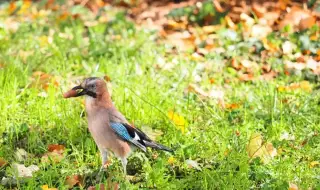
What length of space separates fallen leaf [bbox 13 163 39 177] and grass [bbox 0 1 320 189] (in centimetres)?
4

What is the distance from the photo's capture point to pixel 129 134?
13.0ft

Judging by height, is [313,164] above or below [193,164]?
below

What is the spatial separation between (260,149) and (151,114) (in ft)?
2.98

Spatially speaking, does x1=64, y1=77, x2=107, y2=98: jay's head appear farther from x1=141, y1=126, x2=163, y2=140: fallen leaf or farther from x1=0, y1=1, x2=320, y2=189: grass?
x1=141, y1=126, x2=163, y2=140: fallen leaf

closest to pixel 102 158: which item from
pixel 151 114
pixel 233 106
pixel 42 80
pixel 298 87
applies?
pixel 151 114

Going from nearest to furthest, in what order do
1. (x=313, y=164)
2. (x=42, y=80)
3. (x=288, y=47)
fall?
1. (x=313, y=164)
2. (x=42, y=80)
3. (x=288, y=47)

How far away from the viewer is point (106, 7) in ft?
26.2

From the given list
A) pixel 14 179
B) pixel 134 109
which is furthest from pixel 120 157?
pixel 134 109

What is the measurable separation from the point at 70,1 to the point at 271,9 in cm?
254

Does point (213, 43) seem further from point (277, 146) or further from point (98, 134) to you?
point (98, 134)

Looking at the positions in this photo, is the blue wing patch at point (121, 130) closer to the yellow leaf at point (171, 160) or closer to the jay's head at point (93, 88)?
the jay's head at point (93, 88)

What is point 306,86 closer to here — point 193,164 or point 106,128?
point 193,164

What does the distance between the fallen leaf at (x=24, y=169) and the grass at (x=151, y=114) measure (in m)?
0.04

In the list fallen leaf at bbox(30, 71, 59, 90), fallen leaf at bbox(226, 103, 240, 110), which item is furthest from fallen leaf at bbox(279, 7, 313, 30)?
fallen leaf at bbox(30, 71, 59, 90)
